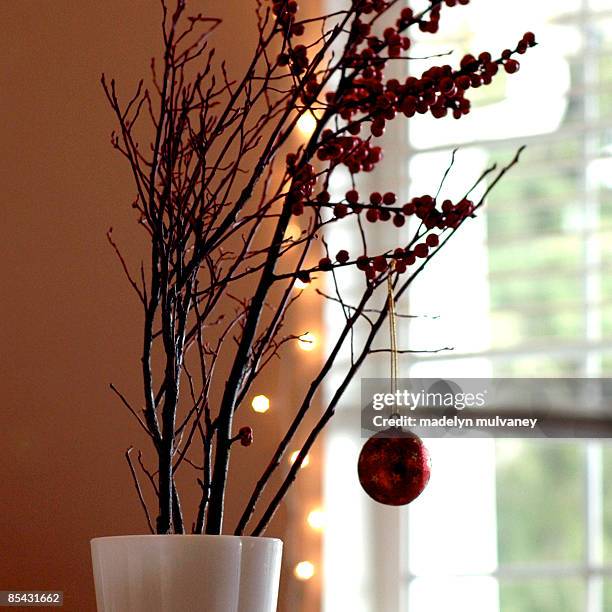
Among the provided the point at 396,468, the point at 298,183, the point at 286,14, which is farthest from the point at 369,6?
the point at 396,468

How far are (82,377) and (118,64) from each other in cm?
63

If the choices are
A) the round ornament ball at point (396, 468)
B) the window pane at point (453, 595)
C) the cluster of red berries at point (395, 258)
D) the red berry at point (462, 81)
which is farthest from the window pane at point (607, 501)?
the red berry at point (462, 81)

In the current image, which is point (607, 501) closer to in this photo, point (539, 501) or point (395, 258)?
Result: point (539, 501)

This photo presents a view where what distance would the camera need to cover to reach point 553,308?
1.94 meters

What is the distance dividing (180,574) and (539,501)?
0.99 m

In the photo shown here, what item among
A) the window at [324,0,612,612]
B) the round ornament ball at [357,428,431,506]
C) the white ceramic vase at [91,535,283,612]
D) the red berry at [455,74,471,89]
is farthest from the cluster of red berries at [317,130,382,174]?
the window at [324,0,612,612]

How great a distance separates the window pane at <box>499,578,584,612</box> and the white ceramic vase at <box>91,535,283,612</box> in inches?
34.7

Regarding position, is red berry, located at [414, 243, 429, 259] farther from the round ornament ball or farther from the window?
the window

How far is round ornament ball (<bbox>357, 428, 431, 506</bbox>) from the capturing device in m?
1.27

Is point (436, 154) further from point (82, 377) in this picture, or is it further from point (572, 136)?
point (82, 377)

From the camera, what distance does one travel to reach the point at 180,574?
1072 mm

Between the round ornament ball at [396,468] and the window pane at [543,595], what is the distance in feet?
2.24

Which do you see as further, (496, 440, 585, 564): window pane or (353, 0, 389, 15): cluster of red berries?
(496, 440, 585, 564): window pane

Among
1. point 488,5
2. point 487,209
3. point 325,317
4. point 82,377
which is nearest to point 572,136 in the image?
point 487,209
